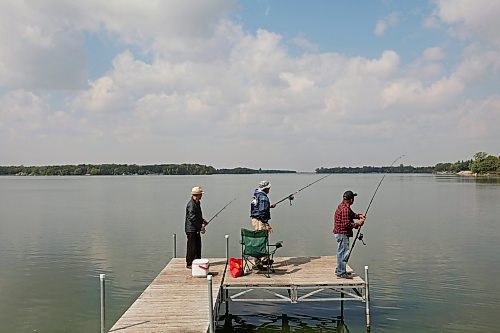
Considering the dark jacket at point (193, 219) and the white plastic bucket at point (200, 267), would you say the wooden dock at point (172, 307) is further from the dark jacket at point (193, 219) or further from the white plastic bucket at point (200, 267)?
the dark jacket at point (193, 219)

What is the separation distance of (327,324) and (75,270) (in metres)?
8.18

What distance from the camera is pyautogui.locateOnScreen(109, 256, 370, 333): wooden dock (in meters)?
7.18

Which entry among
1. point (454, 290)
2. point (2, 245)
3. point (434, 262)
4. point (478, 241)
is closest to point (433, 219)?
point (478, 241)

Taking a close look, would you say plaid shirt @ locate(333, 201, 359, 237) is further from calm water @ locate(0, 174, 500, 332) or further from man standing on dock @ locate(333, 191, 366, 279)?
calm water @ locate(0, 174, 500, 332)

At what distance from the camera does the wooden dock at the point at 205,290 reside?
7.18m

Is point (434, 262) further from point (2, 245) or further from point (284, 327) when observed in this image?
point (2, 245)

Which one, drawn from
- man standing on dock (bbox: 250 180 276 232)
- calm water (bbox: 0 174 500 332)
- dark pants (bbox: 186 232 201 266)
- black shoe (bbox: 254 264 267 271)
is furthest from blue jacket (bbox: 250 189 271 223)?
calm water (bbox: 0 174 500 332)

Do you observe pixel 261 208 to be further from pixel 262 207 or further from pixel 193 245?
pixel 193 245

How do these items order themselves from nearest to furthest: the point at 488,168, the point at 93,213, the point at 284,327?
the point at 284,327 → the point at 93,213 → the point at 488,168

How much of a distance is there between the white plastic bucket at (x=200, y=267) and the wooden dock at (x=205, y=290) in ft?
0.44

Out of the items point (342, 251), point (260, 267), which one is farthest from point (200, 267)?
point (342, 251)

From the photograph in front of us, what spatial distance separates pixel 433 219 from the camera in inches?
1097

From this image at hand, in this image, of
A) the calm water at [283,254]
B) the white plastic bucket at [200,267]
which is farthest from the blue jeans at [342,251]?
the white plastic bucket at [200,267]

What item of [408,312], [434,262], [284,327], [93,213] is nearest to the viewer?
[284,327]
